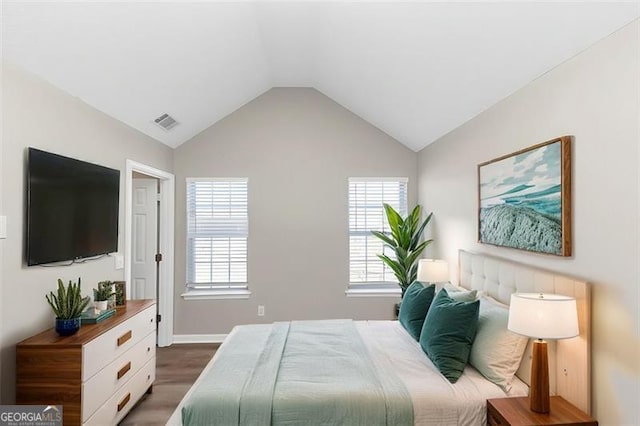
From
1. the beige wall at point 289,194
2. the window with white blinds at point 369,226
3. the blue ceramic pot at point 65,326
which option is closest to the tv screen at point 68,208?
the blue ceramic pot at point 65,326

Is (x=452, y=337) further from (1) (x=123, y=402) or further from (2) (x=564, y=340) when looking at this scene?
(1) (x=123, y=402)

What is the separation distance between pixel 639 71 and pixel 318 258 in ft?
11.4

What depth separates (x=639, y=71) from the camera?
145cm

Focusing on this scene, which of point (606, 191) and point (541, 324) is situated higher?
point (606, 191)

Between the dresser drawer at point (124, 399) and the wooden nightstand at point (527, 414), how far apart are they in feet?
7.55

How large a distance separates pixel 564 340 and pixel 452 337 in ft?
1.87

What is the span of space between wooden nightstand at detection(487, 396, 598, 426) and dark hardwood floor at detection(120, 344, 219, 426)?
234 centimetres

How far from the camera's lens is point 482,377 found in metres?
2.04

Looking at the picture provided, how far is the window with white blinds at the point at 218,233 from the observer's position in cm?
442

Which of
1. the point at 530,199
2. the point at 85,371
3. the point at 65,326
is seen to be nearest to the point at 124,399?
the point at 85,371

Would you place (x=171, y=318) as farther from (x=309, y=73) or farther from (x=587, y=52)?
(x=587, y=52)

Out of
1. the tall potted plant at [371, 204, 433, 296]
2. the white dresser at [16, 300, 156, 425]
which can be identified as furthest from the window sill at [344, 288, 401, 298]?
Result: the white dresser at [16, 300, 156, 425]

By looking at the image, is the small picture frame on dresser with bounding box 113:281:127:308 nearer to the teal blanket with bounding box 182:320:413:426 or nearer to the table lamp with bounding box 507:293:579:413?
the teal blanket with bounding box 182:320:413:426

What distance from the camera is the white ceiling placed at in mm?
1840
